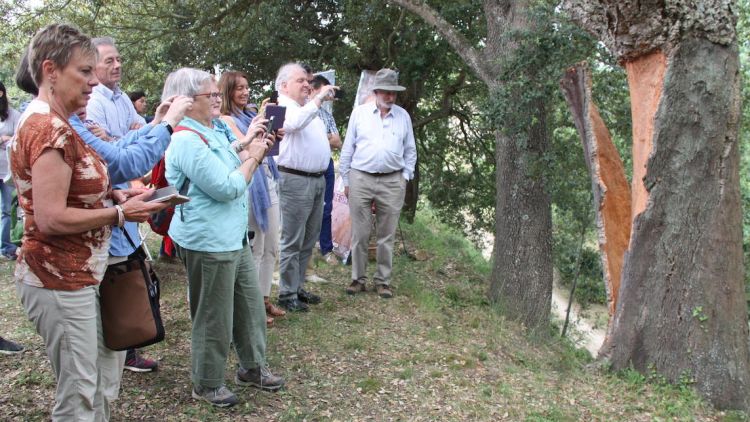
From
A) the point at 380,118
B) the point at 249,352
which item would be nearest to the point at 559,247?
the point at 380,118

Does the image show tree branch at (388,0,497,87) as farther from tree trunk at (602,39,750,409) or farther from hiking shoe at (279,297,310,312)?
hiking shoe at (279,297,310,312)

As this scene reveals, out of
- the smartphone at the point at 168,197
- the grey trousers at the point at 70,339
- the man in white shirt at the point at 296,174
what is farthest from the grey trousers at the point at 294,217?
the grey trousers at the point at 70,339

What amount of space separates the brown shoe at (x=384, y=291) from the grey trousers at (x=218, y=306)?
8.54 ft

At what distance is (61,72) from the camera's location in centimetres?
250

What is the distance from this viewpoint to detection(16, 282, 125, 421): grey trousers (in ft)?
8.25

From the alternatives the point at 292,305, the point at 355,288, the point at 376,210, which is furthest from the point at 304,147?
the point at 355,288

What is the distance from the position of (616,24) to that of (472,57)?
2.94 m

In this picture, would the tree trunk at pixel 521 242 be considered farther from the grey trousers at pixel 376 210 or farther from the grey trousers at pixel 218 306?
the grey trousers at pixel 218 306

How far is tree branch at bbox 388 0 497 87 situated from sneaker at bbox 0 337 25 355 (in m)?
5.18

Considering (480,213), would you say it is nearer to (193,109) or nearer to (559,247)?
(559,247)

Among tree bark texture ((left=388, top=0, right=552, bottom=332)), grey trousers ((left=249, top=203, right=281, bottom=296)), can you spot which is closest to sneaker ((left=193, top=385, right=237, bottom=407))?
grey trousers ((left=249, top=203, right=281, bottom=296))

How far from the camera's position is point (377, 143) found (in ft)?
20.3

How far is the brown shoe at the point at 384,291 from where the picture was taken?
638cm

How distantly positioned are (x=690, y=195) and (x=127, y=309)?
146 inches
